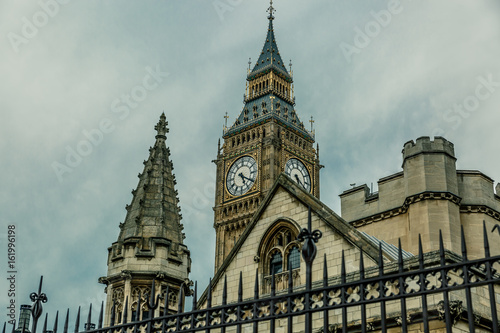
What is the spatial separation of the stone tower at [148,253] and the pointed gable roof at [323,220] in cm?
137

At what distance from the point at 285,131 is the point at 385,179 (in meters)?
56.3

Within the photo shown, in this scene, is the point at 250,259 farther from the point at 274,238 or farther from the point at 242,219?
the point at 242,219

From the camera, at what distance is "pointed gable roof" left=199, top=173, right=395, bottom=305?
16.9 metres

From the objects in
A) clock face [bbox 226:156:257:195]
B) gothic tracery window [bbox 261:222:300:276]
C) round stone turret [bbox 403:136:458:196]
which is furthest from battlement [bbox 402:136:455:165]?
clock face [bbox 226:156:257:195]

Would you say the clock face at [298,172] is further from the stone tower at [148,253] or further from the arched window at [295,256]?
the arched window at [295,256]

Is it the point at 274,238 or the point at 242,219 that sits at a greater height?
the point at 242,219

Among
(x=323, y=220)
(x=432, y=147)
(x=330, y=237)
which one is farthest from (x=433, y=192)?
(x=330, y=237)

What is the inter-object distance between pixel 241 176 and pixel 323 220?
72769 mm

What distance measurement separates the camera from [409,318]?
48.6 ft

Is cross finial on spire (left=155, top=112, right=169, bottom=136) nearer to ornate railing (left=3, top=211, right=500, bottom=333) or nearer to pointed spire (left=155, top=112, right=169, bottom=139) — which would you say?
pointed spire (left=155, top=112, right=169, bottom=139)

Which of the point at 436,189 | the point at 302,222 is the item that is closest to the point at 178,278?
the point at 302,222

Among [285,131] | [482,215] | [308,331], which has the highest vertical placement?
[285,131]

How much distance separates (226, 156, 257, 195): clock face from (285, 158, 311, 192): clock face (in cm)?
464

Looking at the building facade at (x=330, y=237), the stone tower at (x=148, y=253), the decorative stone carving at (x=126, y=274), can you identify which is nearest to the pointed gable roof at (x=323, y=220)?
the building facade at (x=330, y=237)
